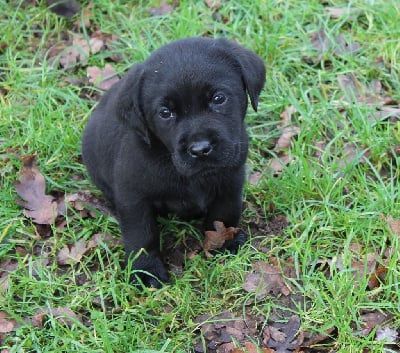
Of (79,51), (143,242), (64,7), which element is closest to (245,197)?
(143,242)

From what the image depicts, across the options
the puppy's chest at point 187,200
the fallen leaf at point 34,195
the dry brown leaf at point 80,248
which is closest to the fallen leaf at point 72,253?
the dry brown leaf at point 80,248

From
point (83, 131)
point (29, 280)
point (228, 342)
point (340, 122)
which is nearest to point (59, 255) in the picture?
point (29, 280)

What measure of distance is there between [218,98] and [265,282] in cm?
109

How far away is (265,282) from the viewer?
4.11m

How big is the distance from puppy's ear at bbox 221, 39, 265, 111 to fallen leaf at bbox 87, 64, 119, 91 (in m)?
1.77

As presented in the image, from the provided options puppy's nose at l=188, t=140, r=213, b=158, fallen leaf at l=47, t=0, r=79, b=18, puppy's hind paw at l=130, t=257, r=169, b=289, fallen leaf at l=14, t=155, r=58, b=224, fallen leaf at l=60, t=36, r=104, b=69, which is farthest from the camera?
fallen leaf at l=47, t=0, r=79, b=18

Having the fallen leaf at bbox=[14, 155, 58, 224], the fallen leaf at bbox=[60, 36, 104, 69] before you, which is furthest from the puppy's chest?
the fallen leaf at bbox=[60, 36, 104, 69]

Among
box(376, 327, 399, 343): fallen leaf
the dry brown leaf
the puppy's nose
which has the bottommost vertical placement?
the dry brown leaf

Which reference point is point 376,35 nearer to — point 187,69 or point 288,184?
point 288,184

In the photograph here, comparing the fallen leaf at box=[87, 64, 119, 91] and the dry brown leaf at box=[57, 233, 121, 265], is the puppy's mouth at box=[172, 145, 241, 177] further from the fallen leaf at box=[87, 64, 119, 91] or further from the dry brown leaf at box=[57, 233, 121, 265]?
the fallen leaf at box=[87, 64, 119, 91]

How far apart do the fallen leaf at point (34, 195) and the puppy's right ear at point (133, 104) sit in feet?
3.20

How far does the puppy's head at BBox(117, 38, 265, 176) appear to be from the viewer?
3701 mm

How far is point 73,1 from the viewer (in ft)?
20.0

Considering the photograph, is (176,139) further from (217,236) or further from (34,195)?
(34,195)
